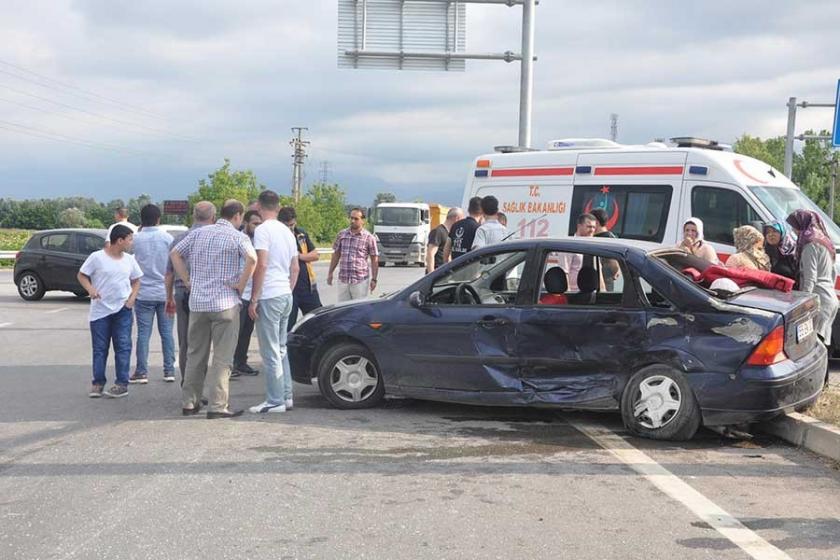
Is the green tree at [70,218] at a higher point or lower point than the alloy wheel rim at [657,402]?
lower

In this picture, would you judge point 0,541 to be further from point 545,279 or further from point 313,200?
point 313,200

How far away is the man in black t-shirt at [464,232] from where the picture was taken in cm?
1067

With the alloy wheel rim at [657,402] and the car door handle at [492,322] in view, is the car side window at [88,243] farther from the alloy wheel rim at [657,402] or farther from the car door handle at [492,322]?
the alloy wheel rim at [657,402]

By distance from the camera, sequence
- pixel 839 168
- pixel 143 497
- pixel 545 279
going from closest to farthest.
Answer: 1. pixel 143 497
2. pixel 545 279
3. pixel 839 168

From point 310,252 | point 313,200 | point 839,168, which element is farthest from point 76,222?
point 310,252

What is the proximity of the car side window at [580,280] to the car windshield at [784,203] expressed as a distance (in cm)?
436

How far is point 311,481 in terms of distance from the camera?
570 centimetres

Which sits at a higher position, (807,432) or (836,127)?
(836,127)

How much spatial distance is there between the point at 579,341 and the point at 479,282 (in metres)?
1.21

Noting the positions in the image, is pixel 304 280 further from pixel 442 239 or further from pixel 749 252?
pixel 749 252

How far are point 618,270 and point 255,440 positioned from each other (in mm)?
3073

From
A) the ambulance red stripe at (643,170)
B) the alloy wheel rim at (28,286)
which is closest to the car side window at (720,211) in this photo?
the ambulance red stripe at (643,170)

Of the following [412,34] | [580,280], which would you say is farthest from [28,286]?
[580,280]

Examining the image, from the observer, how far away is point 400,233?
137 feet
